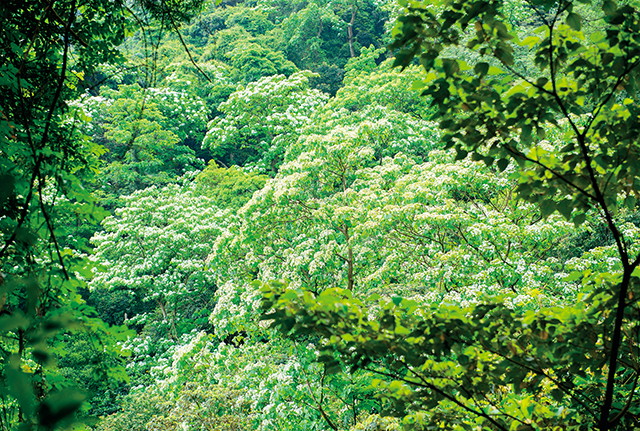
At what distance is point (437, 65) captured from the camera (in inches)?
48.4

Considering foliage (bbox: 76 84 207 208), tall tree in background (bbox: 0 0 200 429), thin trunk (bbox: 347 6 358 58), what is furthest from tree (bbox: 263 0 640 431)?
thin trunk (bbox: 347 6 358 58)

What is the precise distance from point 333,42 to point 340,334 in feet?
70.0

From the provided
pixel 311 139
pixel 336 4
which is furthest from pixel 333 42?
pixel 311 139

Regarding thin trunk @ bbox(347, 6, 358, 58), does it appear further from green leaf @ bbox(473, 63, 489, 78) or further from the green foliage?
green leaf @ bbox(473, 63, 489, 78)

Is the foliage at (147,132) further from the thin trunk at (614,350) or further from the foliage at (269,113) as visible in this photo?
the thin trunk at (614,350)

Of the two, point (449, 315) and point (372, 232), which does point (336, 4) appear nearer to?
point (372, 232)

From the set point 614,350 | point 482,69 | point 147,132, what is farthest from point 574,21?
point 147,132

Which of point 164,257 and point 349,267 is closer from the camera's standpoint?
point 349,267

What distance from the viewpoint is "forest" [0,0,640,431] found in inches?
48.4

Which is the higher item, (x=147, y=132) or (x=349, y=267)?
(x=147, y=132)

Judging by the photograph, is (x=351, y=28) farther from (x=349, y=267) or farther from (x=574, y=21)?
(x=574, y=21)

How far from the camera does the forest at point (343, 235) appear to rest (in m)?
1.23

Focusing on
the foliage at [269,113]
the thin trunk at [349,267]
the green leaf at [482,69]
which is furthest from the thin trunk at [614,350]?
the foliage at [269,113]

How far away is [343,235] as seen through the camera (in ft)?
19.4
